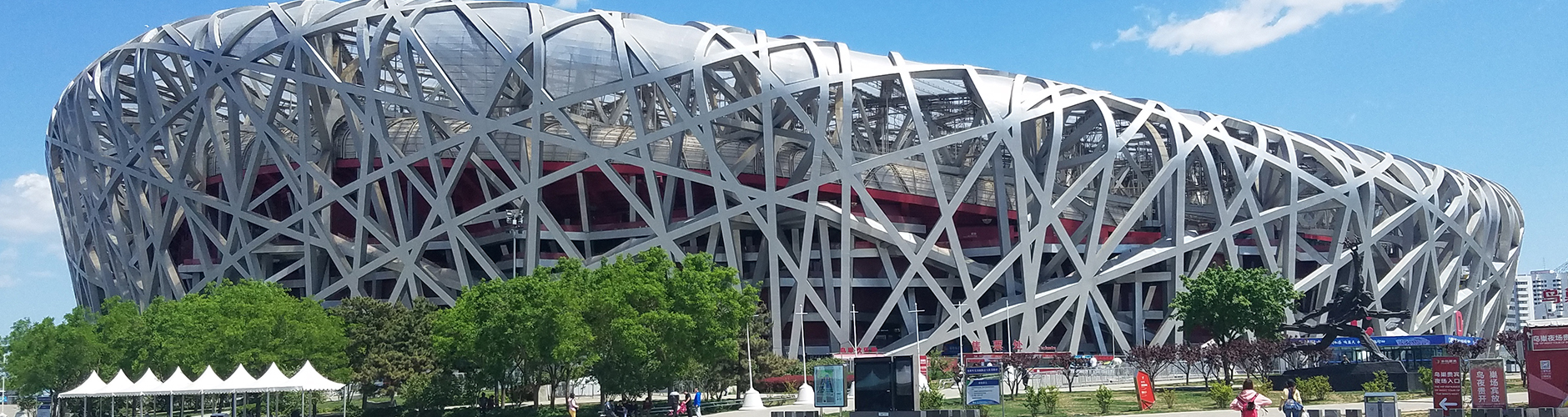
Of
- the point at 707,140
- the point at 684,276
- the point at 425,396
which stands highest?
the point at 707,140

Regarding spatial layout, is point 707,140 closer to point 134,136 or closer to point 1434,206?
point 134,136

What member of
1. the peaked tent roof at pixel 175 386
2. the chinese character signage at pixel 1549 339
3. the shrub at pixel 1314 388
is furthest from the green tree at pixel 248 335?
the chinese character signage at pixel 1549 339

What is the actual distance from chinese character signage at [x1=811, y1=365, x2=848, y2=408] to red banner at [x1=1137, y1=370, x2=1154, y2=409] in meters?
8.76

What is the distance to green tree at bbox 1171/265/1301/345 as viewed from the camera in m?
59.5

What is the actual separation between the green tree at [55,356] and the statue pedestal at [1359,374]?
44.4 m

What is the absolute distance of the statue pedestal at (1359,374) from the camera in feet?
146

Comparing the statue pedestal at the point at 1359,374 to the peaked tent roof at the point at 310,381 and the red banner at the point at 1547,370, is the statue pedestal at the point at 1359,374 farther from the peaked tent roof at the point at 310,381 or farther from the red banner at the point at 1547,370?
the peaked tent roof at the point at 310,381

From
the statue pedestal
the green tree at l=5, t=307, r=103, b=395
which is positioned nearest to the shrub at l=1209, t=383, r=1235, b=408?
the statue pedestal

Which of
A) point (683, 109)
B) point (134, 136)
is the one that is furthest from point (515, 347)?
point (134, 136)

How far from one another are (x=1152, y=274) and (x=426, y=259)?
1513 inches

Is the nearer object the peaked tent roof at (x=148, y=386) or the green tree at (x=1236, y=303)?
the peaked tent roof at (x=148, y=386)

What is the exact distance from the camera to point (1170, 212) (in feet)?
227

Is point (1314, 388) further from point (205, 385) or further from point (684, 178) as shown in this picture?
point (205, 385)

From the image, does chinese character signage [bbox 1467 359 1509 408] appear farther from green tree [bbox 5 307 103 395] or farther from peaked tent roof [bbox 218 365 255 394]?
green tree [bbox 5 307 103 395]
